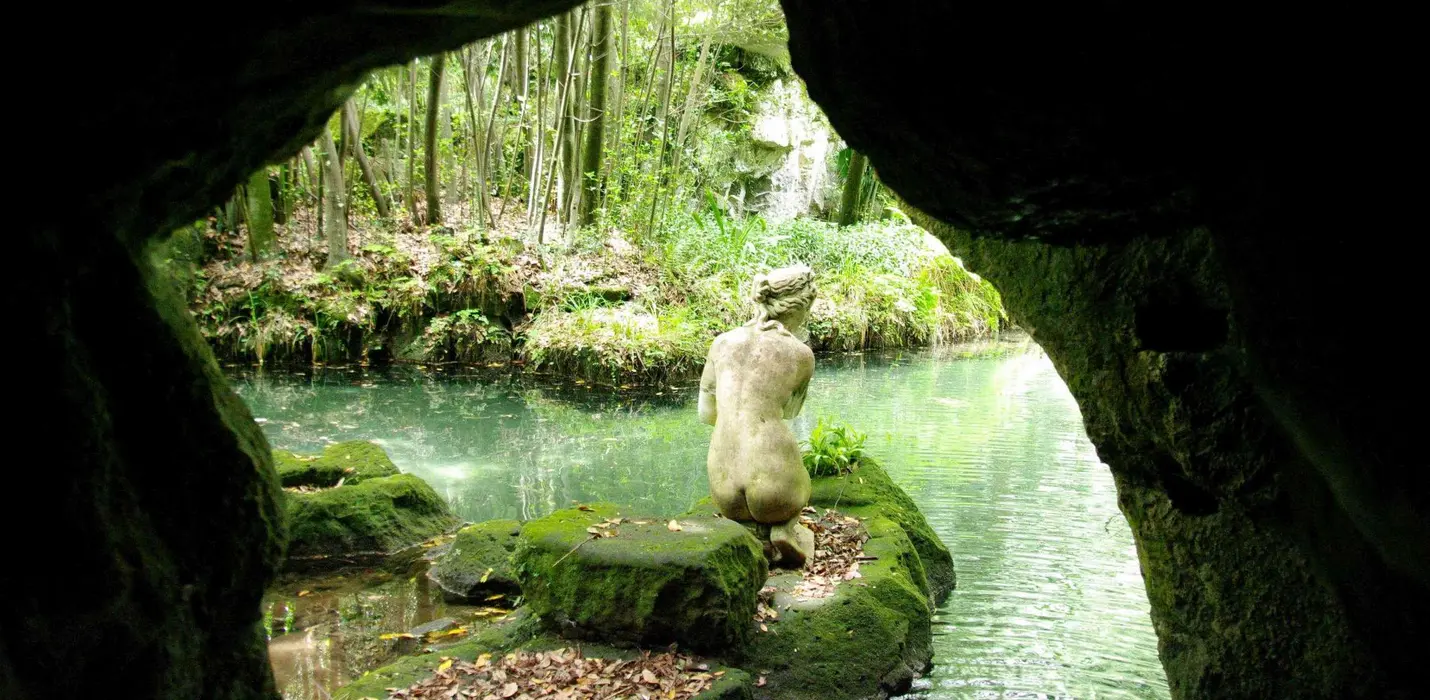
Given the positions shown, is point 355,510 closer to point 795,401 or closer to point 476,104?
point 795,401

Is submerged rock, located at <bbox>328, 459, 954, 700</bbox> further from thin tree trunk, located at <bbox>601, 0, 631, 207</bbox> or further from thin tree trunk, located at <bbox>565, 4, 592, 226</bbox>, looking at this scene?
thin tree trunk, located at <bbox>601, 0, 631, 207</bbox>

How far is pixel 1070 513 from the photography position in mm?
8227

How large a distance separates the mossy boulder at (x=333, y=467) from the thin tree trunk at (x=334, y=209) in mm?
8750

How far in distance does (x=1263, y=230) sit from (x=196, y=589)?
7.22ft

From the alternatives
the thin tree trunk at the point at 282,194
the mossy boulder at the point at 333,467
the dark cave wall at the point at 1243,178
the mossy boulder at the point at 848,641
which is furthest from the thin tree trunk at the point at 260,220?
the dark cave wall at the point at 1243,178

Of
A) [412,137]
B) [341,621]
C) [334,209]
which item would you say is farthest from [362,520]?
[412,137]

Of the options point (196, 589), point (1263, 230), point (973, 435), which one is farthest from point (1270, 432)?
point (973, 435)

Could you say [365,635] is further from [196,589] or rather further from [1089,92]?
[1089,92]

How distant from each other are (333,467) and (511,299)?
8.60 metres

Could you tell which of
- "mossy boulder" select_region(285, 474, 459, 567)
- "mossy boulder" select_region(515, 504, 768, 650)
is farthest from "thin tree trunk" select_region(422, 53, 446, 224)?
"mossy boulder" select_region(515, 504, 768, 650)

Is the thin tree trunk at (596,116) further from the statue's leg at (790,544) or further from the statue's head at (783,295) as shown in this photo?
the statue's leg at (790,544)

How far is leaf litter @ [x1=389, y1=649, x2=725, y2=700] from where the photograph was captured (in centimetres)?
380

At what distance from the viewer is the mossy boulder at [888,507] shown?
21.0 feet

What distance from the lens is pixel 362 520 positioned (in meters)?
6.89
